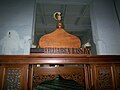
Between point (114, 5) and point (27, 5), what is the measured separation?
2015 millimetres

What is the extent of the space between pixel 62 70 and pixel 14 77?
76 cm

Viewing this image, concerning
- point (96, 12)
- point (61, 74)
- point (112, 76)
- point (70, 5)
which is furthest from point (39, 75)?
point (70, 5)

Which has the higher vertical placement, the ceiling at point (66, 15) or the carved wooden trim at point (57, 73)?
the ceiling at point (66, 15)

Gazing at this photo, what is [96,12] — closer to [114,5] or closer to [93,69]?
[114,5]

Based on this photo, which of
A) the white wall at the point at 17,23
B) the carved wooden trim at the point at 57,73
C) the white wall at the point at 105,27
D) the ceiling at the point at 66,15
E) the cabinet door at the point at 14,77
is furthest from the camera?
the ceiling at the point at 66,15

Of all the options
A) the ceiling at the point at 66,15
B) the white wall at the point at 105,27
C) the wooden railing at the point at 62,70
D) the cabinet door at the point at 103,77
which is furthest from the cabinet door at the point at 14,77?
the ceiling at the point at 66,15

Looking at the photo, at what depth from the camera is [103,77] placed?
2531mm

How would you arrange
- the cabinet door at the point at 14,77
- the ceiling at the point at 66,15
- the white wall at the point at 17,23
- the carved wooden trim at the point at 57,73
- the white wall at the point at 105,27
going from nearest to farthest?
the cabinet door at the point at 14,77 < the carved wooden trim at the point at 57,73 < the white wall at the point at 17,23 < the white wall at the point at 105,27 < the ceiling at the point at 66,15

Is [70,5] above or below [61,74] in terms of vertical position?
above

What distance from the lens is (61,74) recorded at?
2.52 metres

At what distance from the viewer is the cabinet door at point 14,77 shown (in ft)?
7.79

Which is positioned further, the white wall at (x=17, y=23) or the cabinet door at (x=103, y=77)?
the white wall at (x=17, y=23)

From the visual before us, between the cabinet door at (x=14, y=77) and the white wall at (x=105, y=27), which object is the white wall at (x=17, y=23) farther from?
the white wall at (x=105, y=27)

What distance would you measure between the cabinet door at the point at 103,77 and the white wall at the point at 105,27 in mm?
642
